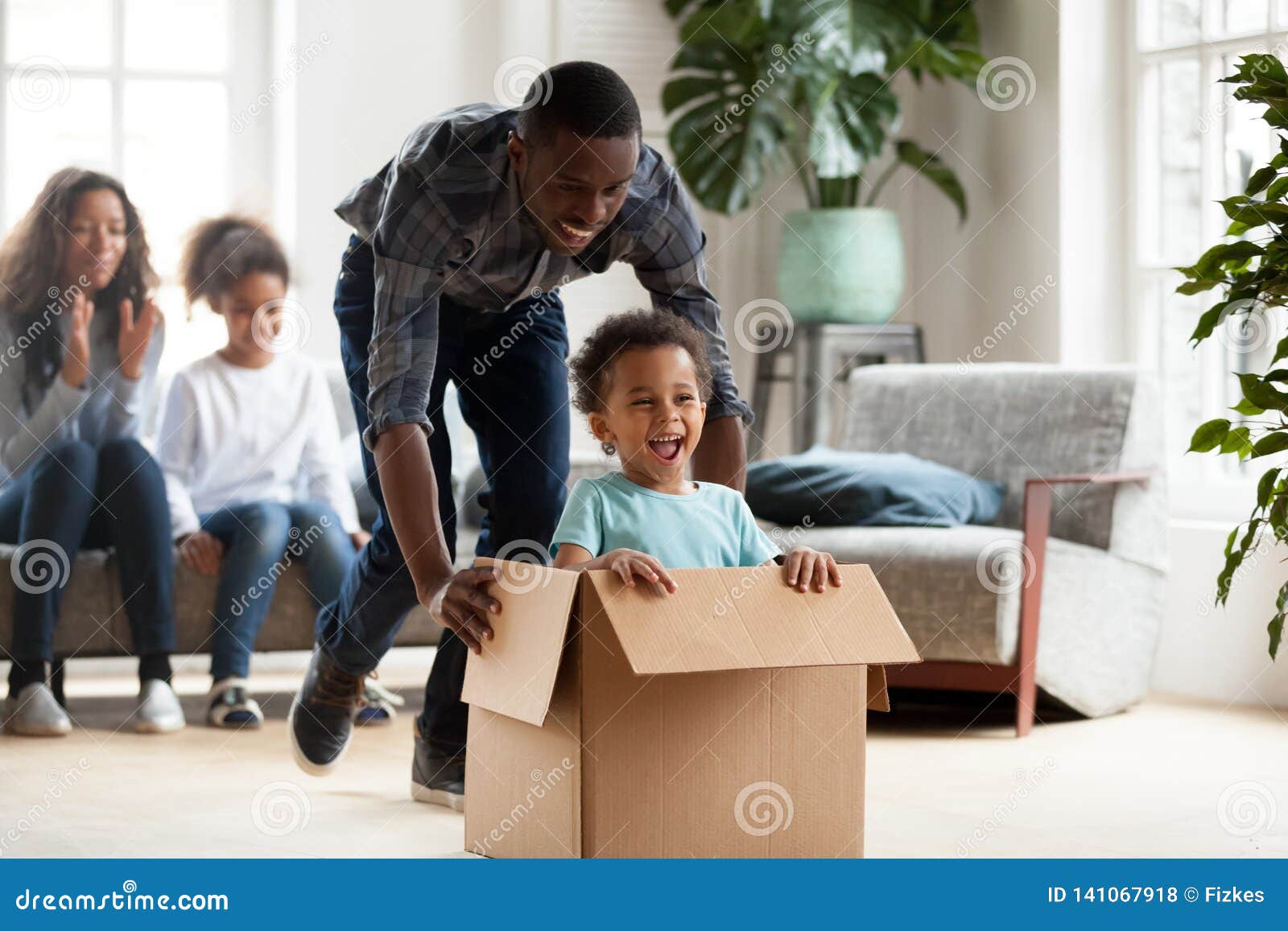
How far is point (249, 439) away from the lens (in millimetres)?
3416

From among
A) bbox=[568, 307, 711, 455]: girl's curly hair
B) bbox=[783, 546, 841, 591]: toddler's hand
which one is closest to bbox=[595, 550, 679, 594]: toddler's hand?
bbox=[783, 546, 841, 591]: toddler's hand

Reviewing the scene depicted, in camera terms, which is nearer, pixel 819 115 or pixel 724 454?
pixel 724 454

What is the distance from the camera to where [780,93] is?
414 centimetres

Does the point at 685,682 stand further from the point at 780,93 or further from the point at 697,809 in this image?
the point at 780,93

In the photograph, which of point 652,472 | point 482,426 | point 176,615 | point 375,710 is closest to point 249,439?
point 176,615

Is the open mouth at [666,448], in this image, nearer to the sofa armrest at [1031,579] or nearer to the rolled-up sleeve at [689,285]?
the rolled-up sleeve at [689,285]

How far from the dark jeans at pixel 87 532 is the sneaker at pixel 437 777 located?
1007 millimetres

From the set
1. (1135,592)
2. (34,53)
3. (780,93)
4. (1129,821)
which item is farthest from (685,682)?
(34,53)

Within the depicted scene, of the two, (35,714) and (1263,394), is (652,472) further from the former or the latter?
(35,714)

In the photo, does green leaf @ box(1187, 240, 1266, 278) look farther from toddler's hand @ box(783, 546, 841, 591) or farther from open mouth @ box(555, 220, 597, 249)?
open mouth @ box(555, 220, 597, 249)

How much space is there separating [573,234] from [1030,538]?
151 cm

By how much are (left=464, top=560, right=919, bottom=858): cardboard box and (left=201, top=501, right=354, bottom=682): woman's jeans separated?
5.00ft

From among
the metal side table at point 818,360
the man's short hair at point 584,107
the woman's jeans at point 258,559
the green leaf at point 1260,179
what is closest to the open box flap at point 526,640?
the man's short hair at point 584,107

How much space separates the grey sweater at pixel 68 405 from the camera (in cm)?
322
